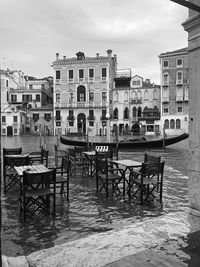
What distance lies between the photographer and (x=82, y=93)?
152 ft

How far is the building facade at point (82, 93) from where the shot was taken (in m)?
45.1

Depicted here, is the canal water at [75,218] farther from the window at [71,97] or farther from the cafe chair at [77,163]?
the window at [71,97]

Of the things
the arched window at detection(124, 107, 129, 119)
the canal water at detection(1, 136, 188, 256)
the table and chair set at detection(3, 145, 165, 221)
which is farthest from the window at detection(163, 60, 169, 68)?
the canal water at detection(1, 136, 188, 256)

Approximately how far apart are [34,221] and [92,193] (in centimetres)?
206

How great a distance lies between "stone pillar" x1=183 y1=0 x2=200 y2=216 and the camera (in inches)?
145

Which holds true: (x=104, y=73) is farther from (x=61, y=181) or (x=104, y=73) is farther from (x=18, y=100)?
(x=61, y=181)

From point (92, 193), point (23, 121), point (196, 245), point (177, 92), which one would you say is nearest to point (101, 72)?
point (177, 92)

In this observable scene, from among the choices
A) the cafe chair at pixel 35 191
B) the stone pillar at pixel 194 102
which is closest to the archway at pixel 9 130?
the cafe chair at pixel 35 191

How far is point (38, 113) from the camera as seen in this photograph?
4894 centimetres

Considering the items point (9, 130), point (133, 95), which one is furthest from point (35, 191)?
point (9, 130)

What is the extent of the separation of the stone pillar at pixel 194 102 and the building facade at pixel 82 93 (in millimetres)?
40622

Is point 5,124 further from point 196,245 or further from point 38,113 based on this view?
point 196,245

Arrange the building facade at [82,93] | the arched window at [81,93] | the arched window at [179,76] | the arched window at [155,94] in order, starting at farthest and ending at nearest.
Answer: the arched window at [81,93] < the building facade at [82,93] < the arched window at [155,94] < the arched window at [179,76]

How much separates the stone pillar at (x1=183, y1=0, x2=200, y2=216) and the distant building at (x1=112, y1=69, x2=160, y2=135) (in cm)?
3870
